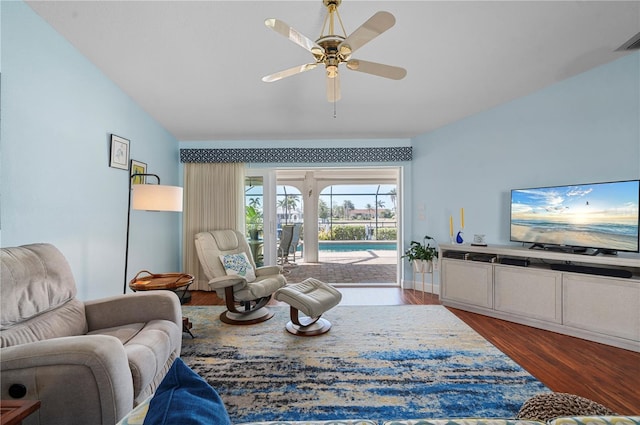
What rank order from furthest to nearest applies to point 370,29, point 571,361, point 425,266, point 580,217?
point 425,266 < point 580,217 < point 571,361 < point 370,29

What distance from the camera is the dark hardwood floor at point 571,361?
1876 mm

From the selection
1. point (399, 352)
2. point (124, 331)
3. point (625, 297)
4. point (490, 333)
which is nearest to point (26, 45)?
point (124, 331)

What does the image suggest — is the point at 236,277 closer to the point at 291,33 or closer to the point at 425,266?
the point at 291,33

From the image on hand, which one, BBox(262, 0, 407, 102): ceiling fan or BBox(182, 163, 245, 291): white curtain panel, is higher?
BBox(262, 0, 407, 102): ceiling fan

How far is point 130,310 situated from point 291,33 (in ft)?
6.57

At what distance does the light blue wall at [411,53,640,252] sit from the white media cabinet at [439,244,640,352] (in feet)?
1.69

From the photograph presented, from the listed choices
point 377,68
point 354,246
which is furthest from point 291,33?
point 354,246

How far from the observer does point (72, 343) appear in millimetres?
1267

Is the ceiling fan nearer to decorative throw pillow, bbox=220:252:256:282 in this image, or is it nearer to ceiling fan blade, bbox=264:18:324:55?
ceiling fan blade, bbox=264:18:324:55

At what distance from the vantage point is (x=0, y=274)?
4.55ft

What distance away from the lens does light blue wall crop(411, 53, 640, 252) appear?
8.67 feet

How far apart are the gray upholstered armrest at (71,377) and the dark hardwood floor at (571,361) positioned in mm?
Answer: 2551

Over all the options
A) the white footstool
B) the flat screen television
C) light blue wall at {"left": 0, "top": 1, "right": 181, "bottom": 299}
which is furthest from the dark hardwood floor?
light blue wall at {"left": 0, "top": 1, "right": 181, "bottom": 299}

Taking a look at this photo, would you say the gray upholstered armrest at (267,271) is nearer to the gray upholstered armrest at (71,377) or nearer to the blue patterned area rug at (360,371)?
the blue patterned area rug at (360,371)
